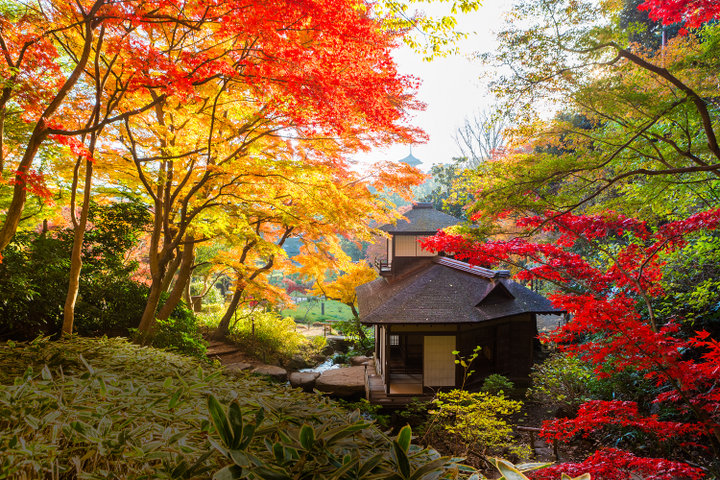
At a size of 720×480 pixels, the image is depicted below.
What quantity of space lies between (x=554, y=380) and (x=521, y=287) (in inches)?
134

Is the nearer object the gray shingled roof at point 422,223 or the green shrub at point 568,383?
the green shrub at point 568,383

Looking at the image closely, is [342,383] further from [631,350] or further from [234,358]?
[631,350]

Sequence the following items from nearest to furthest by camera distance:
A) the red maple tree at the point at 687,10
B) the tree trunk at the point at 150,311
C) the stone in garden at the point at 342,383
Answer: the red maple tree at the point at 687,10
the tree trunk at the point at 150,311
the stone in garden at the point at 342,383

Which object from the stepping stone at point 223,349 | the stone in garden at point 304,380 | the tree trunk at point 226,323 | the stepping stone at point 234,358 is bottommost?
the stone in garden at point 304,380

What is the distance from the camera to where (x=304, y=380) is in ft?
35.4

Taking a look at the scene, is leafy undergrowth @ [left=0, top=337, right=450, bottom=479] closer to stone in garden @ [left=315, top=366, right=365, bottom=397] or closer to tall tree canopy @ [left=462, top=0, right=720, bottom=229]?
tall tree canopy @ [left=462, top=0, right=720, bottom=229]

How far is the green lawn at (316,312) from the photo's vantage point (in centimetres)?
2622

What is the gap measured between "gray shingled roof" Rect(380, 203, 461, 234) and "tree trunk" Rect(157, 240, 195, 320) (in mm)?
6375

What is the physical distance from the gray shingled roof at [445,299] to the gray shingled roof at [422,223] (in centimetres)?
132

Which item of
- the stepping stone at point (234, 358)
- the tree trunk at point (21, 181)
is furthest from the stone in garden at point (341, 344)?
the tree trunk at point (21, 181)

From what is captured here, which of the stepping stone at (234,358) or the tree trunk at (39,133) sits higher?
the tree trunk at (39,133)

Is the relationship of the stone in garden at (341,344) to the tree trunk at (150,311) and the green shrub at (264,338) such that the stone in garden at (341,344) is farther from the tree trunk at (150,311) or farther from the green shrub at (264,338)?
the tree trunk at (150,311)

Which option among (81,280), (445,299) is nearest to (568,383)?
(445,299)

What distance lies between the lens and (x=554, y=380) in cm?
844
